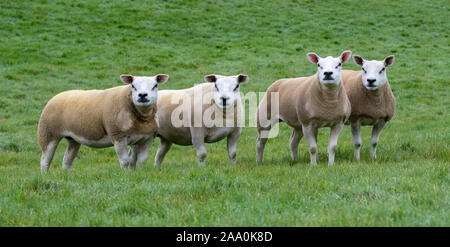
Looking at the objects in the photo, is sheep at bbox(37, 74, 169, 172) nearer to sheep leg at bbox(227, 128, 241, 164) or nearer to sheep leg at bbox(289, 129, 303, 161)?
sheep leg at bbox(227, 128, 241, 164)

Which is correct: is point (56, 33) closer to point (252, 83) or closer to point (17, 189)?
point (252, 83)

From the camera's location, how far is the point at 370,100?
8.16 metres

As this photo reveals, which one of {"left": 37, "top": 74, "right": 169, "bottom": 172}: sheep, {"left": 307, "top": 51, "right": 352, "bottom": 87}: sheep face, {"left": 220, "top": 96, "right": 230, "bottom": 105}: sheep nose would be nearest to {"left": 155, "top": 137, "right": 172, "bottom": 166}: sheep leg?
{"left": 37, "top": 74, "right": 169, "bottom": 172}: sheep

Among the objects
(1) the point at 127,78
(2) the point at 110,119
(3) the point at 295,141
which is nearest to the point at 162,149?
(2) the point at 110,119

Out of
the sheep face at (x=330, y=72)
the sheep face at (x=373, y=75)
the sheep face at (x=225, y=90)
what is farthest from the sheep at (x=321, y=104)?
the sheep face at (x=225, y=90)

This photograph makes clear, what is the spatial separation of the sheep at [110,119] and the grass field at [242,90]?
463 millimetres

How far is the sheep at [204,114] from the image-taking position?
7496 mm

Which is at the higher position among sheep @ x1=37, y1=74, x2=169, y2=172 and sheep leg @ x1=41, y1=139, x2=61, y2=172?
sheep @ x1=37, y1=74, x2=169, y2=172

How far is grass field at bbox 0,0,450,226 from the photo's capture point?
453 cm

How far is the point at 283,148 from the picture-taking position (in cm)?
1028

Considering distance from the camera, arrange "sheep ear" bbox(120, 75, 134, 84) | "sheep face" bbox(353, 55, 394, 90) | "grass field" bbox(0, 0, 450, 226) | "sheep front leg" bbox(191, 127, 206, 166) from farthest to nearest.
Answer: "sheep face" bbox(353, 55, 394, 90), "sheep front leg" bbox(191, 127, 206, 166), "sheep ear" bbox(120, 75, 134, 84), "grass field" bbox(0, 0, 450, 226)

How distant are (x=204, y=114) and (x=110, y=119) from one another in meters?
1.46

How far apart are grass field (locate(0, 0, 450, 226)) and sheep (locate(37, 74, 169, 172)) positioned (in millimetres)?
463
